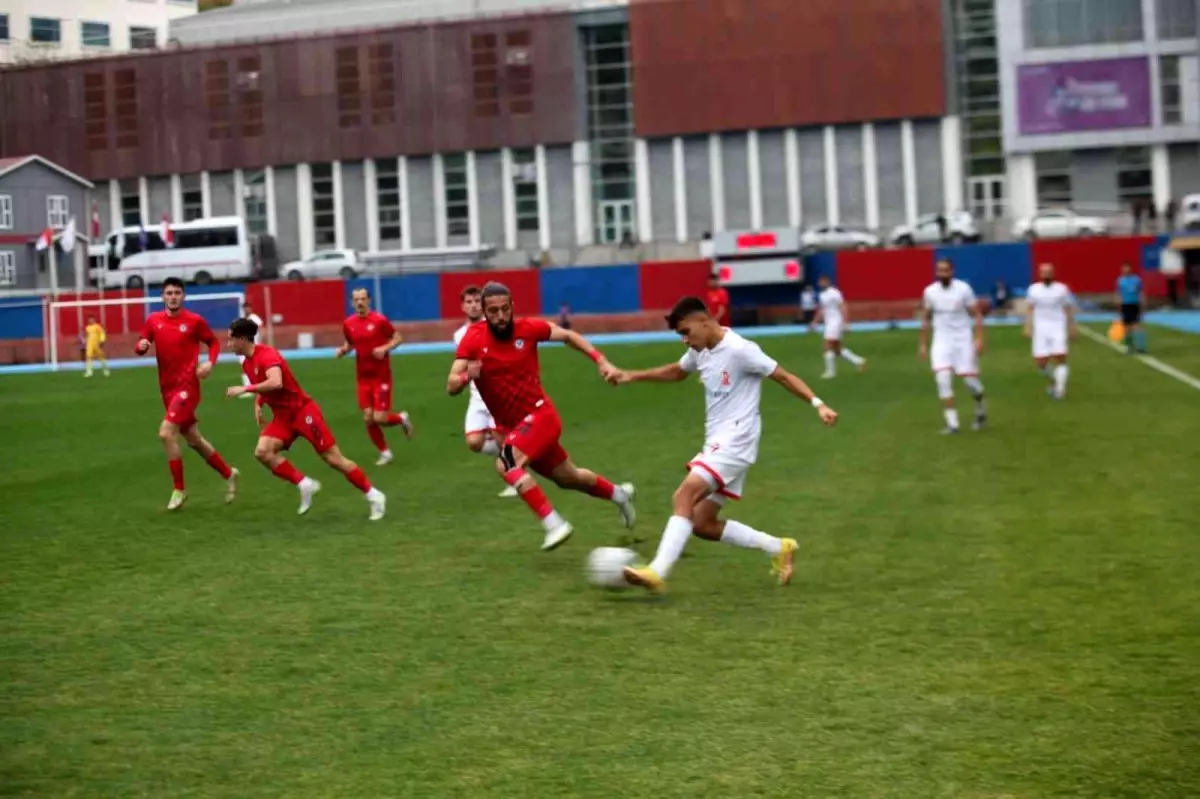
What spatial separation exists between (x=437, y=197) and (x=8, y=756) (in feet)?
239

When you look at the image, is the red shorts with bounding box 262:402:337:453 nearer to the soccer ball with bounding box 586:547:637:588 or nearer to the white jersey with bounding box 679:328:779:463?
the soccer ball with bounding box 586:547:637:588

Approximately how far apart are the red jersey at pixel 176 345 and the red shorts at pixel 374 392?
3739 millimetres

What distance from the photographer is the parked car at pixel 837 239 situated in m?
70.6

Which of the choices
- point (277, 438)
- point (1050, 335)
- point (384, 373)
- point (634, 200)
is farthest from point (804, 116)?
point (277, 438)

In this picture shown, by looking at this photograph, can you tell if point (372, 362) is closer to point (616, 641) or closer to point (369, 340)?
point (369, 340)

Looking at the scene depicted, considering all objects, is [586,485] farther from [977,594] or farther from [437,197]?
[437,197]

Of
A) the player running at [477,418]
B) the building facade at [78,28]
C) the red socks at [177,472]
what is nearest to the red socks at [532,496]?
the player running at [477,418]

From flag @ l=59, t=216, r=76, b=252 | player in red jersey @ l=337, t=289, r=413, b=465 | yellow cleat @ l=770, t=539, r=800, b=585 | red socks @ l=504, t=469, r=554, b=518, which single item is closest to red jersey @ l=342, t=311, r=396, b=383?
player in red jersey @ l=337, t=289, r=413, b=465

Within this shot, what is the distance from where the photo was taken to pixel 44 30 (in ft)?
266

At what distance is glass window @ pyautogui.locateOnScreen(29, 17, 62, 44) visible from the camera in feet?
263

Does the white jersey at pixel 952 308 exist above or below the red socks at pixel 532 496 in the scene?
above

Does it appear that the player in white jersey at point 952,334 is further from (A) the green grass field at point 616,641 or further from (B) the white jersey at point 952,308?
(A) the green grass field at point 616,641

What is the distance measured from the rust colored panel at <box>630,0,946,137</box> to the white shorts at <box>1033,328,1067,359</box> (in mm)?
48392

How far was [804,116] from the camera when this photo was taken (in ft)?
245
